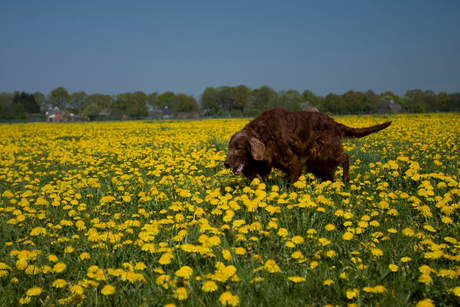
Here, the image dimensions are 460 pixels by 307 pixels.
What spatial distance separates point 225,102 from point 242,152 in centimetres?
9337

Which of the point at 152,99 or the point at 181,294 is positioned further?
the point at 152,99

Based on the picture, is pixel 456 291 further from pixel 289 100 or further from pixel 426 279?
pixel 289 100

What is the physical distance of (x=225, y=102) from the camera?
95.8 meters

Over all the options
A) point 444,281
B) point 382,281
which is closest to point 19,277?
point 382,281

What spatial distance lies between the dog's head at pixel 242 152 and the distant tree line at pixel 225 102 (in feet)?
140

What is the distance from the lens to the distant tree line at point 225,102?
54719 millimetres

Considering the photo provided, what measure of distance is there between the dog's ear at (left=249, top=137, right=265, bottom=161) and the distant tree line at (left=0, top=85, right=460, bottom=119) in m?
42.5

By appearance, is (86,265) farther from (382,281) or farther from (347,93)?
(347,93)

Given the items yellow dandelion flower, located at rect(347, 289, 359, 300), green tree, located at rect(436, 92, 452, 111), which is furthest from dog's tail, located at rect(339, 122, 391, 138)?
green tree, located at rect(436, 92, 452, 111)

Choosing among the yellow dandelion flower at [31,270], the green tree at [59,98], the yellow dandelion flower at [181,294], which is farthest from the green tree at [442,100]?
the green tree at [59,98]

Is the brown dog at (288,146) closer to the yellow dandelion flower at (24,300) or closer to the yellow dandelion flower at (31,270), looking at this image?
the yellow dandelion flower at (31,270)

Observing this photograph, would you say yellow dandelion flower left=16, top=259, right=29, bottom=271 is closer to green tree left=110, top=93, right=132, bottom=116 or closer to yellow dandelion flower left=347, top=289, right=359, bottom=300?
yellow dandelion flower left=347, top=289, right=359, bottom=300

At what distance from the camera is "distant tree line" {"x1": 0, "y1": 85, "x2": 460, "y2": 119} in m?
54.7

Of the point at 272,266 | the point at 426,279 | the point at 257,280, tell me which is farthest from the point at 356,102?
the point at 257,280
